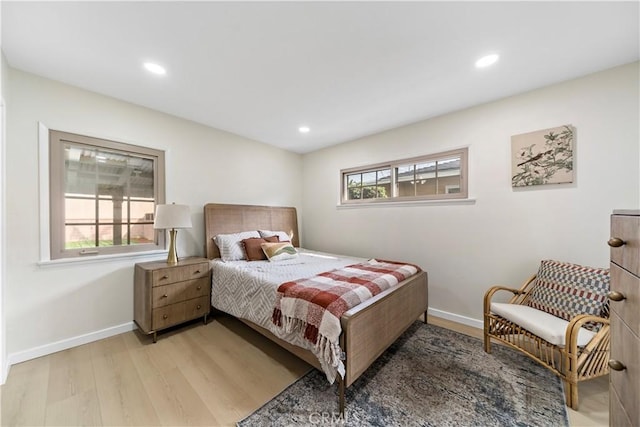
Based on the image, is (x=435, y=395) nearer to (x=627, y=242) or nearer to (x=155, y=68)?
(x=627, y=242)

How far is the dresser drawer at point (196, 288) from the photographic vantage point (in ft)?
8.42

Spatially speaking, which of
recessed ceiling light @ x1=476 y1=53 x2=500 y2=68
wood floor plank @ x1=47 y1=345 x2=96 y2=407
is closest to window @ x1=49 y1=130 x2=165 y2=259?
wood floor plank @ x1=47 y1=345 x2=96 y2=407

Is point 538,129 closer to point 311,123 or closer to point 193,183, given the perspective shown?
point 311,123

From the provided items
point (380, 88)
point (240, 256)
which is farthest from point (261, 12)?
point (240, 256)

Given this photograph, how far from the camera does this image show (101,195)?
8.20ft

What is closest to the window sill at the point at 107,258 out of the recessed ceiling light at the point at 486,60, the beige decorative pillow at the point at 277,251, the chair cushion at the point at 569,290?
the beige decorative pillow at the point at 277,251

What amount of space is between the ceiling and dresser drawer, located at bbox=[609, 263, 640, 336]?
1579mm

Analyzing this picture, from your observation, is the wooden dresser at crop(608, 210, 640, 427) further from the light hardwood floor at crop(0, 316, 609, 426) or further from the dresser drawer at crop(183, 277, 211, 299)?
the dresser drawer at crop(183, 277, 211, 299)

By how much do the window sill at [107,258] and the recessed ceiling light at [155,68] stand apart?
1850mm

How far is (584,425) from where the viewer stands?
4.67ft

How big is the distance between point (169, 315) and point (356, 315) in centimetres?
198

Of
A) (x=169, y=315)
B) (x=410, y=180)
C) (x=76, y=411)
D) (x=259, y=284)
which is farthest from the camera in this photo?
(x=410, y=180)

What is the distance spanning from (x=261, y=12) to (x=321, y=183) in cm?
290

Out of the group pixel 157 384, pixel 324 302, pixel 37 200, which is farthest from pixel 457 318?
pixel 37 200
